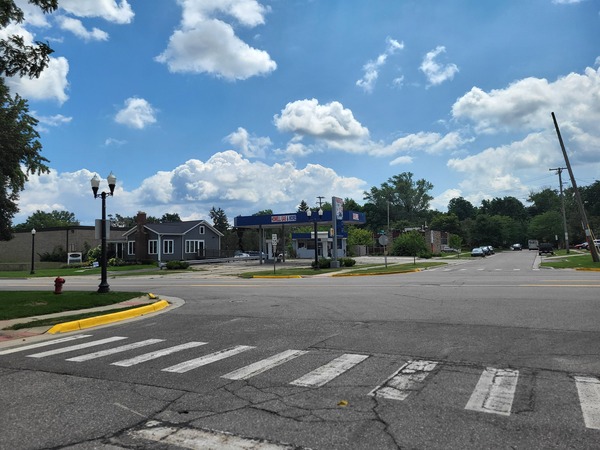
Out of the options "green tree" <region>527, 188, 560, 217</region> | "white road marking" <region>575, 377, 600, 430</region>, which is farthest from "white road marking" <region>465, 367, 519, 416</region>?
"green tree" <region>527, 188, 560, 217</region>

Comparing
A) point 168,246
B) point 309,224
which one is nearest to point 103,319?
point 168,246

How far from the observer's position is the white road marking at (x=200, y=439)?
13.0ft

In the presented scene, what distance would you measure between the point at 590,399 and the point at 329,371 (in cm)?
305

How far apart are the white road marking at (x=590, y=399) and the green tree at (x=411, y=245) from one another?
→ 4683 cm

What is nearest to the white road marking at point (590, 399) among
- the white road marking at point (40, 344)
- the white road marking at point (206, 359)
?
the white road marking at point (206, 359)

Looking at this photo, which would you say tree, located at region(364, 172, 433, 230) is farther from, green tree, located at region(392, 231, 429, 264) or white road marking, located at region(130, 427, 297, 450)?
white road marking, located at region(130, 427, 297, 450)

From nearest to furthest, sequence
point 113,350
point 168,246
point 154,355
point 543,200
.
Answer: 1. point 154,355
2. point 113,350
3. point 168,246
4. point 543,200

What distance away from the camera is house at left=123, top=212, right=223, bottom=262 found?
5206 cm

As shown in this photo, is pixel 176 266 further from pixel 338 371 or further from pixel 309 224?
pixel 338 371

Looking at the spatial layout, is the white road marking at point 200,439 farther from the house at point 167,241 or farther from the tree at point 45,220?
the tree at point 45,220

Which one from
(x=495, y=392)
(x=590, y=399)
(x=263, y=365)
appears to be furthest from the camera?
(x=263, y=365)

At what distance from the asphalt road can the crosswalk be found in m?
0.03

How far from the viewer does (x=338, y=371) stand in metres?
6.21

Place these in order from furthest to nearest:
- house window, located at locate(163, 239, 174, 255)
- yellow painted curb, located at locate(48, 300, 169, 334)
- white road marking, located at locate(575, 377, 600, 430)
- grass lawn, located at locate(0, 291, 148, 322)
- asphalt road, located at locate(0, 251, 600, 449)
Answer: house window, located at locate(163, 239, 174, 255)
grass lawn, located at locate(0, 291, 148, 322)
yellow painted curb, located at locate(48, 300, 169, 334)
white road marking, located at locate(575, 377, 600, 430)
asphalt road, located at locate(0, 251, 600, 449)
